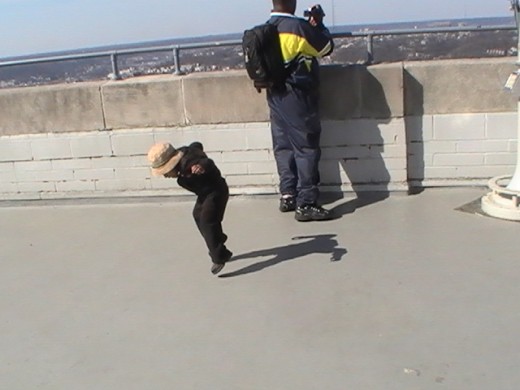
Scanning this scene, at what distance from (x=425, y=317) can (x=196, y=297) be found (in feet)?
4.73

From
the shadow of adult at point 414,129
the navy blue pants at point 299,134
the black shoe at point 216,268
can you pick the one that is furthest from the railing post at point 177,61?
the black shoe at point 216,268

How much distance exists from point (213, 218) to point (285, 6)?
1909 millimetres

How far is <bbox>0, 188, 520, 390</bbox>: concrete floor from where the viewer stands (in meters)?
3.10

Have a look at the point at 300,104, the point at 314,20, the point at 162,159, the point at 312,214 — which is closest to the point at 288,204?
the point at 312,214

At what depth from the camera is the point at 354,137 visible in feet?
18.6

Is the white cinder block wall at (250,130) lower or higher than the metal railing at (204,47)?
lower

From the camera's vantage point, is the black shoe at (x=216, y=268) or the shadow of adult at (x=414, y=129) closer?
the black shoe at (x=216, y=268)

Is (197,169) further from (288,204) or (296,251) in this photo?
(288,204)

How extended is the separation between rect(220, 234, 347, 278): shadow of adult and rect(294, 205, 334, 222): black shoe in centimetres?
33

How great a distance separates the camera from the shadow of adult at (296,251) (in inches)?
173

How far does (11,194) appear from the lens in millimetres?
6457

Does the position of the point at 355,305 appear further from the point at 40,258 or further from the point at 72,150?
the point at 72,150

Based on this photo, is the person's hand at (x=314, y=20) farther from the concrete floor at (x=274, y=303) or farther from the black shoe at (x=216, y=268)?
the black shoe at (x=216, y=268)

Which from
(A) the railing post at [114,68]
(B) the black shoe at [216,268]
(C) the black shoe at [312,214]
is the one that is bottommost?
(B) the black shoe at [216,268]
